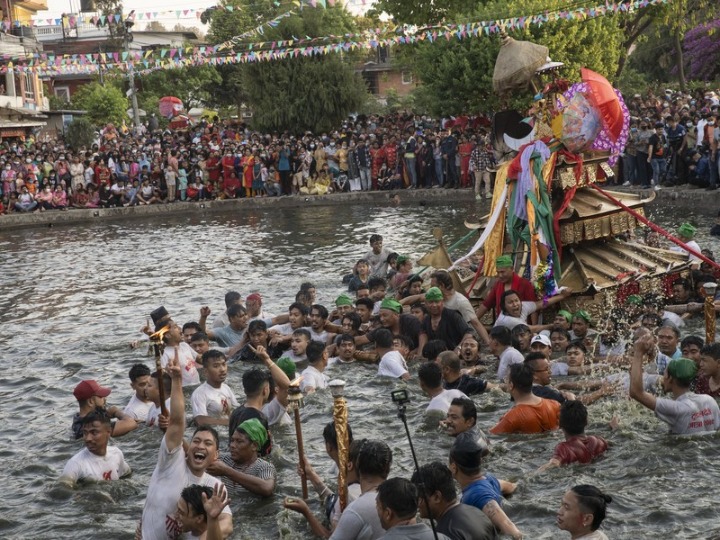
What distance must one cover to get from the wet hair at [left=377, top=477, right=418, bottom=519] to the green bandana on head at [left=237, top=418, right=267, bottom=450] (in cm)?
240

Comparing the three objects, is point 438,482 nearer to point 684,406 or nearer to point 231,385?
point 684,406

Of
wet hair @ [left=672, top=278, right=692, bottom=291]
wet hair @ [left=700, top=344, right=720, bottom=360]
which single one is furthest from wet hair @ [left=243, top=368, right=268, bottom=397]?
wet hair @ [left=672, top=278, right=692, bottom=291]

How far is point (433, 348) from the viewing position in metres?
11.9

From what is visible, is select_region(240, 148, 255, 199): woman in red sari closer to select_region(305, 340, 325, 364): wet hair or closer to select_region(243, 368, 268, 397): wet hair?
select_region(305, 340, 325, 364): wet hair

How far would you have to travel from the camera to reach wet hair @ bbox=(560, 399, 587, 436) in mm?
8547

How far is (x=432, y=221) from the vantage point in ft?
84.2

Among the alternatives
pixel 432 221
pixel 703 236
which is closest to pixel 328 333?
pixel 703 236

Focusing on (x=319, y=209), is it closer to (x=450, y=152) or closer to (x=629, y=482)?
(x=450, y=152)

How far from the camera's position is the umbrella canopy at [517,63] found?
14195 millimetres

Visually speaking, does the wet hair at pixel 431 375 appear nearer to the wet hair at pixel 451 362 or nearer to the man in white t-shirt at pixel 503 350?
the wet hair at pixel 451 362

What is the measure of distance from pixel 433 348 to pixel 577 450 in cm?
324

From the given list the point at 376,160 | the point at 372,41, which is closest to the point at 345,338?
the point at 372,41

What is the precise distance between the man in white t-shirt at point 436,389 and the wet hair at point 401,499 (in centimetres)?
365

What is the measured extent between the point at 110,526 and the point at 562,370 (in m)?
5.24
